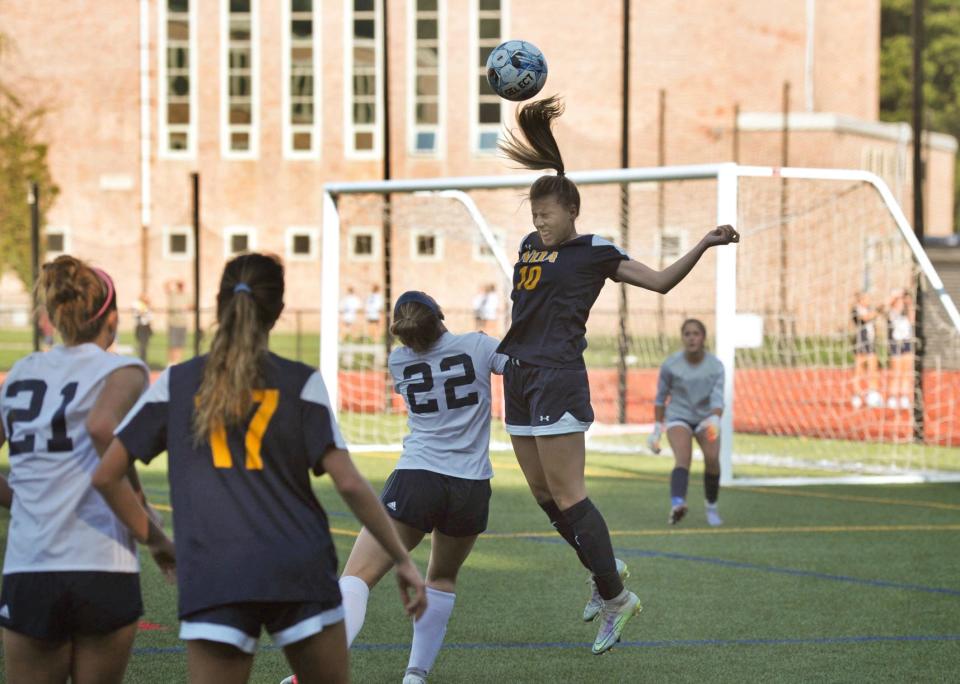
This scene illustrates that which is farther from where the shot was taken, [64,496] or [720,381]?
[720,381]

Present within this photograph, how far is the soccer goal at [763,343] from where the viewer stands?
14.6m

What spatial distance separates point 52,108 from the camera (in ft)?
152

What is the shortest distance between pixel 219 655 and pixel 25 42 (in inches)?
1927

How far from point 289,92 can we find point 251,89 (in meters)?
1.32

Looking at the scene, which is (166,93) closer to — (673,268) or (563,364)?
(563,364)

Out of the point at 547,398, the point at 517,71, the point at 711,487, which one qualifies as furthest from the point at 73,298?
A: the point at 711,487

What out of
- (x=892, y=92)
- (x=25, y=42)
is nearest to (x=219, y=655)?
(x=25, y=42)

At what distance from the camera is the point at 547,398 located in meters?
6.48

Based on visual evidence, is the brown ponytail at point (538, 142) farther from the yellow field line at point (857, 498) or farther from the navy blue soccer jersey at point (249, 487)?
the yellow field line at point (857, 498)

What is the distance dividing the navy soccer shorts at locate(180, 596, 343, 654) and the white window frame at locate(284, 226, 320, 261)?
42.7 m

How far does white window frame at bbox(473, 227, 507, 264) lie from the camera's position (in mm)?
18519

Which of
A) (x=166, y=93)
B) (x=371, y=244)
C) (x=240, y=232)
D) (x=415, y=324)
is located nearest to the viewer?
(x=415, y=324)

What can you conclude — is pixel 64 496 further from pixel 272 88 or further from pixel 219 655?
pixel 272 88

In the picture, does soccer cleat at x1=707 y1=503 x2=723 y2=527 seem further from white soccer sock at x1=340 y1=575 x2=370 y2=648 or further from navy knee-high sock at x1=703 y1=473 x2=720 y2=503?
white soccer sock at x1=340 y1=575 x2=370 y2=648
